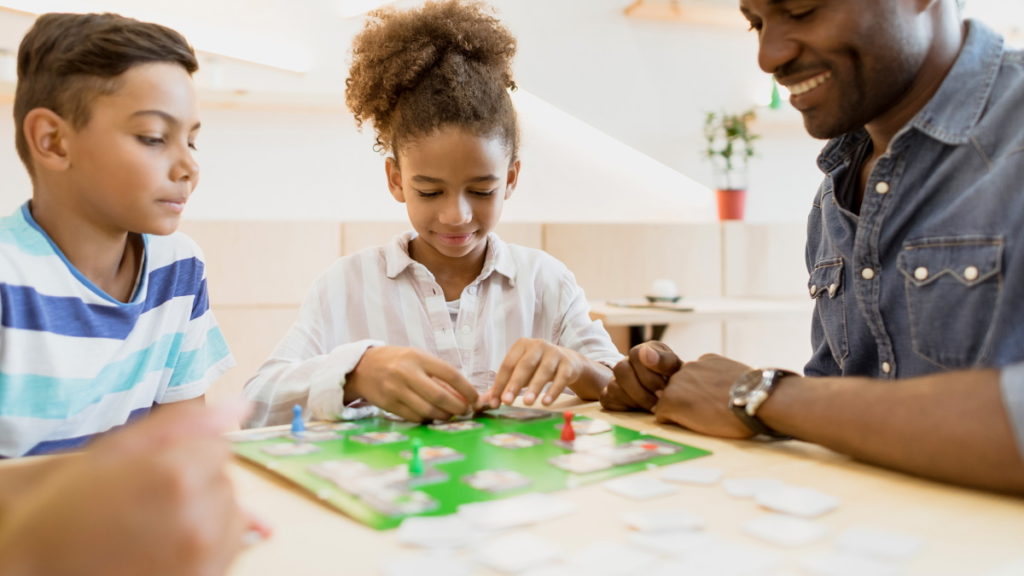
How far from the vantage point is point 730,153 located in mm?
3922

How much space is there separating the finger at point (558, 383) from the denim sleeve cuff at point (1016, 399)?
59cm

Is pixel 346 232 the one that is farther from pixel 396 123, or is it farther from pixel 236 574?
pixel 236 574

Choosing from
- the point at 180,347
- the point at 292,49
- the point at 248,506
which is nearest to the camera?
the point at 248,506

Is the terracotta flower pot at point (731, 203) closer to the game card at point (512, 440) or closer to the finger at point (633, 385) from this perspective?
the finger at point (633, 385)

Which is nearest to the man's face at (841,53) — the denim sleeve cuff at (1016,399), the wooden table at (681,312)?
the denim sleeve cuff at (1016,399)

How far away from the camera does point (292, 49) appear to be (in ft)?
11.5

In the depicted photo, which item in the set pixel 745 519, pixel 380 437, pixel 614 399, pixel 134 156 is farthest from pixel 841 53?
pixel 134 156

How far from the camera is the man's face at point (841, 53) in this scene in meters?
0.98

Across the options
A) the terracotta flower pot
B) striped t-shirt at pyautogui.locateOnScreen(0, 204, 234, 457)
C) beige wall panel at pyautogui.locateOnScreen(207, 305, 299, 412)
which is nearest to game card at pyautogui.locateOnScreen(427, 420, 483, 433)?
striped t-shirt at pyautogui.locateOnScreen(0, 204, 234, 457)

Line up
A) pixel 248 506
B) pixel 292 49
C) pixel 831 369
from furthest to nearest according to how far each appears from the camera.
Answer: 1. pixel 292 49
2. pixel 831 369
3. pixel 248 506

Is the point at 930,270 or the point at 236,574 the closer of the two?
the point at 236,574

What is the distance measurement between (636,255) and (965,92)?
2628mm

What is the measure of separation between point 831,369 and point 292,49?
3.04 meters

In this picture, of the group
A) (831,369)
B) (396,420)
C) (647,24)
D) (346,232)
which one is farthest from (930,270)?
(647,24)
